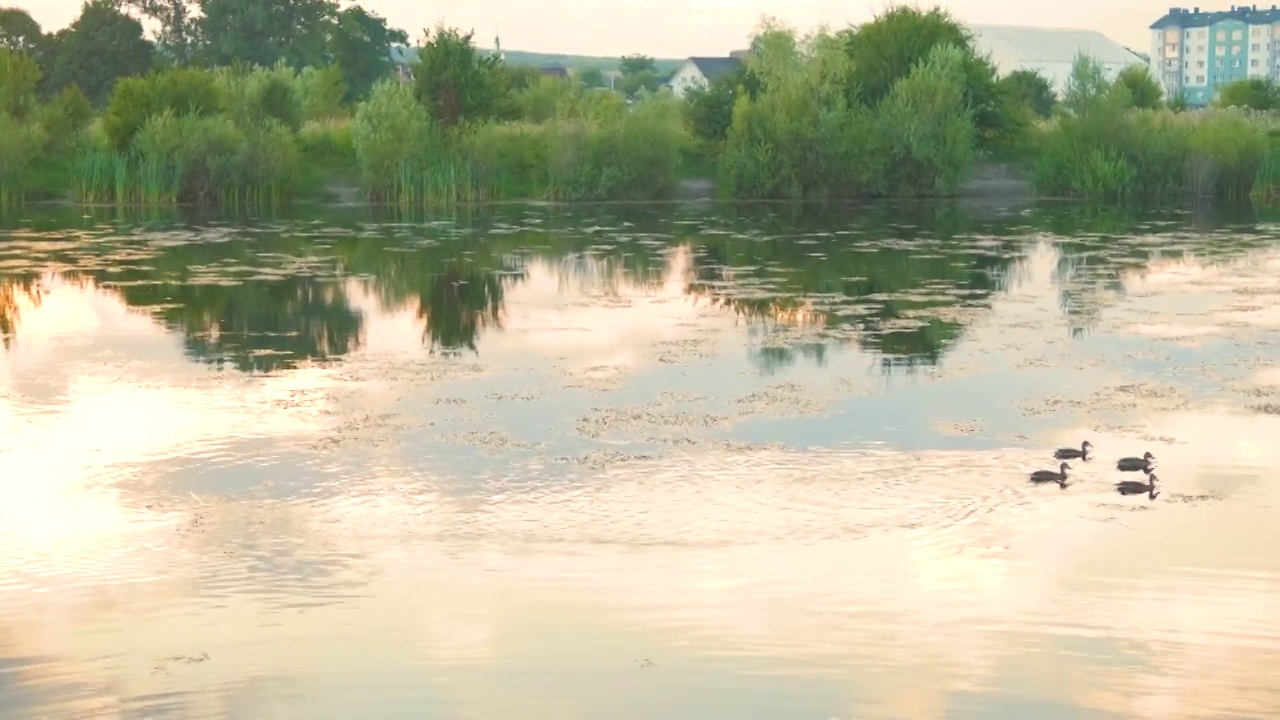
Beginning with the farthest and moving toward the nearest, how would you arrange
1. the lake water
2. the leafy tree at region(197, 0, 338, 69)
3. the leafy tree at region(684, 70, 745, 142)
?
1. the leafy tree at region(197, 0, 338, 69)
2. the leafy tree at region(684, 70, 745, 142)
3. the lake water

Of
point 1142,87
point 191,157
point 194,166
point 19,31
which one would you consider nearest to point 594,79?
point 19,31

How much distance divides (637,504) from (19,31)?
2087 inches

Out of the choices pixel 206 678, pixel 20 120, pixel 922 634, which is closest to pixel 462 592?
pixel 206 678

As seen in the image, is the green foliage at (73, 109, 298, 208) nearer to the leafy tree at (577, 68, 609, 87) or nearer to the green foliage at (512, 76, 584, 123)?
the green foliage at (512, 76, 584, 123)

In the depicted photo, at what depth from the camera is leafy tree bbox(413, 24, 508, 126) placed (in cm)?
3928

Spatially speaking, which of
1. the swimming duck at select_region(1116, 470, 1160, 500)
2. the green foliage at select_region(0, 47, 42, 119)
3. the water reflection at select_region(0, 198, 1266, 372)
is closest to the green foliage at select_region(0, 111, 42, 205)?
the green foliage at select_region(0, 47, 42, 119)

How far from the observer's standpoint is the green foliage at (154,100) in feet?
122

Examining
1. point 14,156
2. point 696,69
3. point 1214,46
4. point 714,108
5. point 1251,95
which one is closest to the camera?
point 14,156

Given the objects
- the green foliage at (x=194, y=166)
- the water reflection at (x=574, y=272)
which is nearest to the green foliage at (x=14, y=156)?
the green foliage at (x=194, y=166)

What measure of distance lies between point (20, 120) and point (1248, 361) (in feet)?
106

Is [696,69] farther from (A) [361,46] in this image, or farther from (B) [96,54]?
(B) [96,54]

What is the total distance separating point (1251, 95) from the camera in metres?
53.3

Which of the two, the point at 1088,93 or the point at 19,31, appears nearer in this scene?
the point at 1088,93

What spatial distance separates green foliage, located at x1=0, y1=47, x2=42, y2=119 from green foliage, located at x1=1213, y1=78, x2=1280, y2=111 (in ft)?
108
